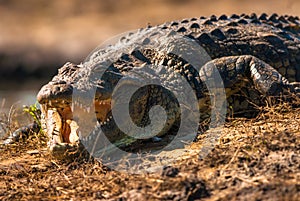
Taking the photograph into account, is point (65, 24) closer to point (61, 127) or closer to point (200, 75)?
point (200, 75)

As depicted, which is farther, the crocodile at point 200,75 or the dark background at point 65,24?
the dark background at point 65,24

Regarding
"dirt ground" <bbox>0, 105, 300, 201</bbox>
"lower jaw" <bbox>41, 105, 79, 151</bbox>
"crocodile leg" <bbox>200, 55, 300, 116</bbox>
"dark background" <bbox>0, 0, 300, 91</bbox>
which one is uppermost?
"dark background" <bbox>0, 0, 300, 91</bbox>

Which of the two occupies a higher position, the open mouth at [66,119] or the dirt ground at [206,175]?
the open mouth at [66,119]

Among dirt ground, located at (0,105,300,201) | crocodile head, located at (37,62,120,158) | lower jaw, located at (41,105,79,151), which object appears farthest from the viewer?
lower jaw, located at (41,105,79,151)

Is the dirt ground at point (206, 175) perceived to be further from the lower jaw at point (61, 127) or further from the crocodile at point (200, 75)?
the crocodile at point (200, 75)

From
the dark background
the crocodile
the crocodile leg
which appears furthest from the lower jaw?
the dark background

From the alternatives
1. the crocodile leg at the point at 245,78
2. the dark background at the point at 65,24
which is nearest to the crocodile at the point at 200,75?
the crocodile leg at the point at 245,78

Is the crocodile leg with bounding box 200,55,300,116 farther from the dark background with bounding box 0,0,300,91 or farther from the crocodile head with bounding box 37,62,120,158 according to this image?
the dark background with bounding box 0,0,300,91
